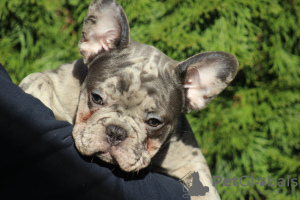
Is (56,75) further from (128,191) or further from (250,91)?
(250,91)

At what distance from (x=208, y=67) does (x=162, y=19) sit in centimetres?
183

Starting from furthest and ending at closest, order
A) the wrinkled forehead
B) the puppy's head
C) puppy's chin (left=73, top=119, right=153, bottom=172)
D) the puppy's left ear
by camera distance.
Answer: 1. the puppy's left ear
2. the wrinkled forehead
3. the puppy's head
4. puppy's chin (left=73, top=119, right=153, bottom=172)

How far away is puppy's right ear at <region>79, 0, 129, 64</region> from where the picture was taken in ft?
8.66

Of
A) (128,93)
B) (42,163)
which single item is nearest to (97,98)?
(128,93)

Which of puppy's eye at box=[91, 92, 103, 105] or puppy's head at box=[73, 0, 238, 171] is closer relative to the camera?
puppy's head at box=[73, 0, 238, 171]

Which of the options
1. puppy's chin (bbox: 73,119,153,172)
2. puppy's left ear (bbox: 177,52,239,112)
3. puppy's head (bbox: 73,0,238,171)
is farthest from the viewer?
puppy's left ear (bbox: 177,52,239,112)

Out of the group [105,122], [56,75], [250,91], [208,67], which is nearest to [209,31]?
[250,91]

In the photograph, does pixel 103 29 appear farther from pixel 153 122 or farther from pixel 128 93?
pixel 153 122

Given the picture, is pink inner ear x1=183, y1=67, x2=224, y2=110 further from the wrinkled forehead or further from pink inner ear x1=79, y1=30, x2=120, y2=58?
pink inner ear x1=79, y1=30, x2=120, y2=58

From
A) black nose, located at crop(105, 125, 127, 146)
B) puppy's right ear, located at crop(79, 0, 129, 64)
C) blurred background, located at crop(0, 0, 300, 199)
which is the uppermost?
puppy's right ear, located at crop(79, 0, 129, 64)

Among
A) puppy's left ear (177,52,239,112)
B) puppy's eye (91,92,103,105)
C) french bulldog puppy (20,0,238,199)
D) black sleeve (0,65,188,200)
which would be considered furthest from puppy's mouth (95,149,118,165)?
puppy's left ear (177,52,239,112)

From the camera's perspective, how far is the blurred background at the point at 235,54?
4051 mm

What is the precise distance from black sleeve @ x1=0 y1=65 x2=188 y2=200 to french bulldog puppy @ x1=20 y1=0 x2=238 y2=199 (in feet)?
0.74

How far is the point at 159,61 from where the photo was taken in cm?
282
